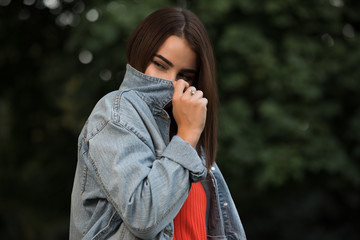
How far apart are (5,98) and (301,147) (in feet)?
12.4

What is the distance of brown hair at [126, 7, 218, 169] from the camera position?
4.98ft

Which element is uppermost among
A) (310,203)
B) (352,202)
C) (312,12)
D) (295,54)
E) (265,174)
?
(312,12)

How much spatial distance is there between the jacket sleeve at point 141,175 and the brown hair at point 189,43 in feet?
1.17

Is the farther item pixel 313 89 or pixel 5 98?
pixel 5 98

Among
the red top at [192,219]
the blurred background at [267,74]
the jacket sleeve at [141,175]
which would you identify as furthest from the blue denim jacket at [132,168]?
the blurred background at [267,74]

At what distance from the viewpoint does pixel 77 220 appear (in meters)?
1.42

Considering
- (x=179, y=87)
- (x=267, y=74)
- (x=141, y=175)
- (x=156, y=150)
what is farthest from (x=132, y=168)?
(x=267, y=74)

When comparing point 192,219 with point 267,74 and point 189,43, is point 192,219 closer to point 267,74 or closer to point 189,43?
point 189,43

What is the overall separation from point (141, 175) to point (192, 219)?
0.42 metres

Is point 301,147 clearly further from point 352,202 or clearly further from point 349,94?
point 352,202

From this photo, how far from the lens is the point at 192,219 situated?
1.52 metres

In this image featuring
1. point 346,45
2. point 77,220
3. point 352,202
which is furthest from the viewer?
point 352,202

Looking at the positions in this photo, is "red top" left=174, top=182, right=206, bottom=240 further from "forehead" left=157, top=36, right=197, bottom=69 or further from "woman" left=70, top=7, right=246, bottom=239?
"forehead" left=157, top=36, right=197, bottom=69

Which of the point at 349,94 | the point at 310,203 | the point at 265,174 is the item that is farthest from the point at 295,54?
the point at 310,203
